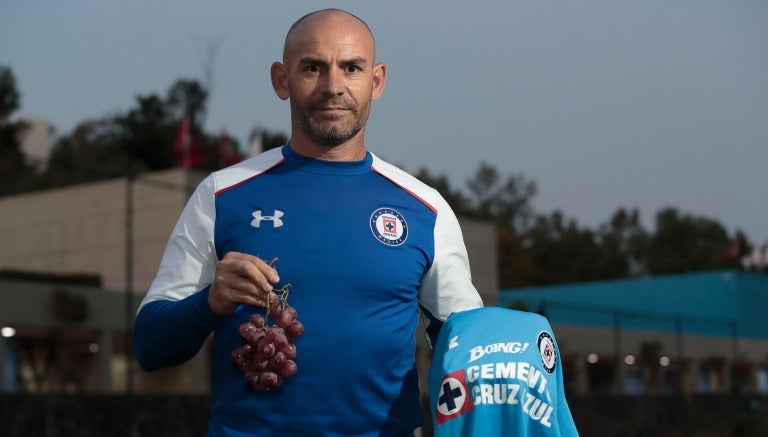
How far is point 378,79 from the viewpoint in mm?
2668

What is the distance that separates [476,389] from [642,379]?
1390 inches

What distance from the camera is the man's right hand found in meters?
2.15

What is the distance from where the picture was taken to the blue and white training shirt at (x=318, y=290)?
234 centimetres

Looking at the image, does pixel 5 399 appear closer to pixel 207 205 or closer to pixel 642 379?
pixel 207 205

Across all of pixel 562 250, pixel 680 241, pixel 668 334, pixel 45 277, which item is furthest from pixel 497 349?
pixel 680 241

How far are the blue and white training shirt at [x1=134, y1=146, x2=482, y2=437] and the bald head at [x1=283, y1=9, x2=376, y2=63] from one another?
246mm

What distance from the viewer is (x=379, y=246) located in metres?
2.46

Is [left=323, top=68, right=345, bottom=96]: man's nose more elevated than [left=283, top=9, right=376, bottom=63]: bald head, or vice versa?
[left=283, top=9, right=376, bottom=63]: bald head

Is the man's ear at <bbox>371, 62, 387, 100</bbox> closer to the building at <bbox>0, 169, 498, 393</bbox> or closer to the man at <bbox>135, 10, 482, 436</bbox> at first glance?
the man at <bbox>135, 10, 482, 436</bbox>

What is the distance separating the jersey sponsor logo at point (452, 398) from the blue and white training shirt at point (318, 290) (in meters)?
0.15

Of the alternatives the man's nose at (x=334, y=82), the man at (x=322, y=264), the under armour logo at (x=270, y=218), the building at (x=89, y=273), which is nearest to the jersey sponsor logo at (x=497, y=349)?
the man at (x=322, y=264)

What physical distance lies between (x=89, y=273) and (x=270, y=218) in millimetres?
30225

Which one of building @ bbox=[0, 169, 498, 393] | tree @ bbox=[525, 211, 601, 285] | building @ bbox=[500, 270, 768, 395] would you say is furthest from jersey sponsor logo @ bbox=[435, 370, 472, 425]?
tree @ bbox=[525, 211, 601, 285]

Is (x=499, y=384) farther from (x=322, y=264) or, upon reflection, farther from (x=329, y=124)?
(x=329, y=124)
